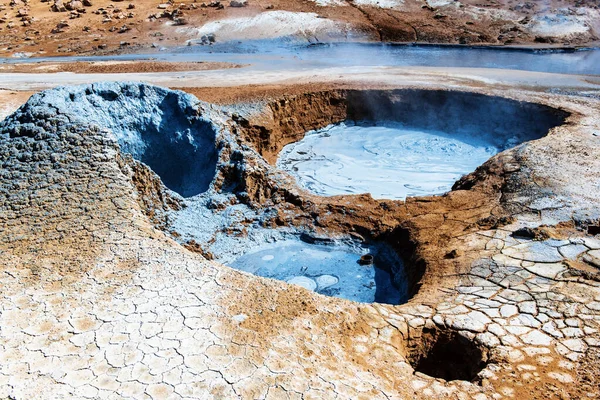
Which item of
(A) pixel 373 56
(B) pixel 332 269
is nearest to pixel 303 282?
(B) pixel 332 269

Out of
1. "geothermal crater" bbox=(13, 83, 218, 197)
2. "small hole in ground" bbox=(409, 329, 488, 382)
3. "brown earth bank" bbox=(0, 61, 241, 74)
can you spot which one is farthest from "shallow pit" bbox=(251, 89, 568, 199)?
"small hole in ground" bbox=(409, 329, 488, 382)

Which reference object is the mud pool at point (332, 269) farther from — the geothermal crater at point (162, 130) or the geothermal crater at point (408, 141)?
the geothermal crater at point (408, 141)

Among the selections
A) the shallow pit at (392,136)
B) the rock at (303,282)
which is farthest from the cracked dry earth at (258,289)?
the shallow pit at (392,136)

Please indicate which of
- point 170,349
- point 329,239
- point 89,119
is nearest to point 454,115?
point 329,239

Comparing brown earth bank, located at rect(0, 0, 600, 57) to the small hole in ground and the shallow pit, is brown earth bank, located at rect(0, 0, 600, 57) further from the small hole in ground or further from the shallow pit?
the small hole in ground

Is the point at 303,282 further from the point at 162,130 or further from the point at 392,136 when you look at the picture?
the point at 392,136

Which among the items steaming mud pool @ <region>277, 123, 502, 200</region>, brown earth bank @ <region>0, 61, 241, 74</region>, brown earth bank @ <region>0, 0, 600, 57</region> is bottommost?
steaming mud pool @ <region>277, 123, 502, 200</region>
